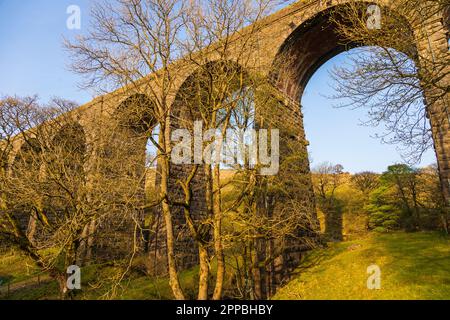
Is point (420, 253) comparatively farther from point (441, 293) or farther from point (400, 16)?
point (400, 16)

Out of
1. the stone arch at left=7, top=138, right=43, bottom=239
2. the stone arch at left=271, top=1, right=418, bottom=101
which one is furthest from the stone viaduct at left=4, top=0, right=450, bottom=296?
the stone arch at left=7, top=138, right=43, bottom=239

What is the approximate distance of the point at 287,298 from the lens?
8.58 meters

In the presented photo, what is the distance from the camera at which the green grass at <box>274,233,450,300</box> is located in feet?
21.8

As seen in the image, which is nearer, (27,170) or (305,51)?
(27,170)

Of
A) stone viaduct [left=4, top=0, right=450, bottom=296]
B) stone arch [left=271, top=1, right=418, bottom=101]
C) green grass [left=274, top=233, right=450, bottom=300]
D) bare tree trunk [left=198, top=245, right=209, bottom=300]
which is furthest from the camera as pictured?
stone arch [left=271, top=1, right=418, bottom=101]

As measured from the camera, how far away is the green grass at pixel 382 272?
261 inches

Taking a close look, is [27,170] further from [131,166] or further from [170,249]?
[170,249]

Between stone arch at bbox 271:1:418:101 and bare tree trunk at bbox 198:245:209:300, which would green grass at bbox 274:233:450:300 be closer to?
bare tree trunk at bbox 198:245:209:300

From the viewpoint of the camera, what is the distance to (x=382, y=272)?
25.7ft

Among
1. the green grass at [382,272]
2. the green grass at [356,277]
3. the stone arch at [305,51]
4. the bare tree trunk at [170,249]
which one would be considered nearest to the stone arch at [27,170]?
the green grass at [356,277]

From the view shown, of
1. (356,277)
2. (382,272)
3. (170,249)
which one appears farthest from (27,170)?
(382,272)

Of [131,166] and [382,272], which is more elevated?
[131,166]

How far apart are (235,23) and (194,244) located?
382 inches

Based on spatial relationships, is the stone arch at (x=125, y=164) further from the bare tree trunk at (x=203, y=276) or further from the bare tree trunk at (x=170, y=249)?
the bare tree trunk at (x=203, y=276)
